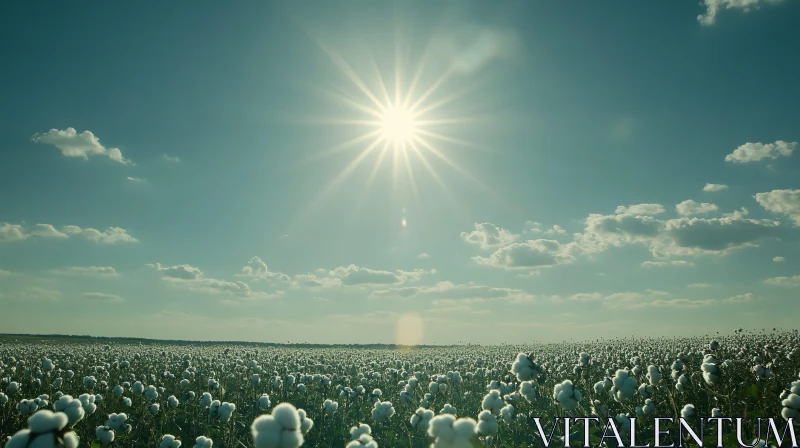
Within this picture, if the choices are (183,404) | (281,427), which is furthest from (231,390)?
(281,427)

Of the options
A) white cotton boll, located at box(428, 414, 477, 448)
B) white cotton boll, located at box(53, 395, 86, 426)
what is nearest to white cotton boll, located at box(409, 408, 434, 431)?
white cotton boll, located at box(428, 414, 477, 448)

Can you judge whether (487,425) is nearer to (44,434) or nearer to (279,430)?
(279,430)

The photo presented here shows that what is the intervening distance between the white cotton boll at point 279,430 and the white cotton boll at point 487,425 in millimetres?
2653

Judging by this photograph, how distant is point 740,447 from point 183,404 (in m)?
17.2

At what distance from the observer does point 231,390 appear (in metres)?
20.4

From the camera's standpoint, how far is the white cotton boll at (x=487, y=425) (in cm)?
522

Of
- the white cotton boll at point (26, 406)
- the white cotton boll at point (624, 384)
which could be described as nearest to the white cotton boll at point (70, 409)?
the white cotton boll at point (26, 406)

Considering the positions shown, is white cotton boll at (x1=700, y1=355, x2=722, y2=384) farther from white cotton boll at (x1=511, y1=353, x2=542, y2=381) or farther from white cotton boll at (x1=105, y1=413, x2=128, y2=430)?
white cotton boll at (x1=105, y1=413, x2=128, y2=430)

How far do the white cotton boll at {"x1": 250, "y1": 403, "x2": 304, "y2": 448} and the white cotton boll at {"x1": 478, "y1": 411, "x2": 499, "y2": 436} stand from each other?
8.70 feet

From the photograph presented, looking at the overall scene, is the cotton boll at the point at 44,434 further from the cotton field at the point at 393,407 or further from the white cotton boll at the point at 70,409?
the white cotton boll at the point at 70,409

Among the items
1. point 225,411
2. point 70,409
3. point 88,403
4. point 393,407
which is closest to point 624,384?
point 393,407

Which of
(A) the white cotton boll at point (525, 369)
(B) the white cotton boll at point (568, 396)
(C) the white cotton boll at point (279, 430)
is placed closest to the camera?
(C) the white cotton boll at point (279, 430)

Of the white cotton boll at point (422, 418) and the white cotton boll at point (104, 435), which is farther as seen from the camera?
the white cotton boll at point (104, 435)

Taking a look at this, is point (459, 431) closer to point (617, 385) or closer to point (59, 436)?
point (59, 436)
